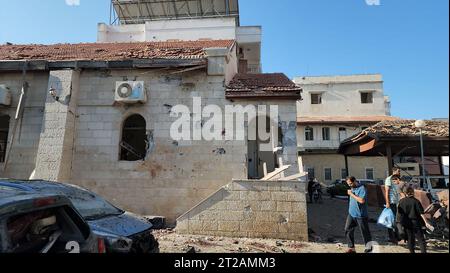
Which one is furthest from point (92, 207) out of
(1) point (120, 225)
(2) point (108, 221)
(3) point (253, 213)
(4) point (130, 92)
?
(4) point (130, 92)

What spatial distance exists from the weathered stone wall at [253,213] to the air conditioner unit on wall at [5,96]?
23.6 feet

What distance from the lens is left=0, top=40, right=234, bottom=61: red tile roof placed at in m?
10.3

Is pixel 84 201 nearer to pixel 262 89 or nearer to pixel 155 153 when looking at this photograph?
pixel 155 153

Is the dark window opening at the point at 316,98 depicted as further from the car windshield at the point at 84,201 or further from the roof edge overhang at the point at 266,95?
the car windshield at the point at 84,201

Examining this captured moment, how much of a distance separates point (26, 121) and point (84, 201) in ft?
20.2

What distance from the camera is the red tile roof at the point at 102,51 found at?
407 inches

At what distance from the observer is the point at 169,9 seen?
24.5 m

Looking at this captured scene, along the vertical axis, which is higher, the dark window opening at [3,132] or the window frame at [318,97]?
the window frame at [318,97]

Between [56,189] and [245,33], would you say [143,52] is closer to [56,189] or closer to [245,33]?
[56,189]

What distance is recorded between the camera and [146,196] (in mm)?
9102

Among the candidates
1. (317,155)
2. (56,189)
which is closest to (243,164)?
(56,189)

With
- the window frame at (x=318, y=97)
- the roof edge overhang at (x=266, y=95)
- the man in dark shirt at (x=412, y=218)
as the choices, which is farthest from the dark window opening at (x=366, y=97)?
the man in dark shirt at (x=412, y=218)

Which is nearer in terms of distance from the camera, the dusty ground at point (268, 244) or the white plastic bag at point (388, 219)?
the dusty ground at point (268, 244)
